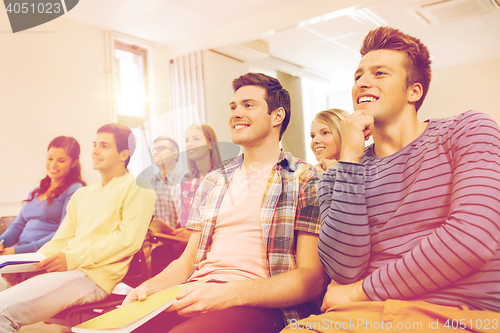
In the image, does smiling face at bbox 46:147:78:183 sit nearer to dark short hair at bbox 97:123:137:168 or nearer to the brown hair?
the brown hair

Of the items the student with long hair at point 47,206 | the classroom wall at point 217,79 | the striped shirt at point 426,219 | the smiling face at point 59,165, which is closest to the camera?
the striped shirt at point 426,219

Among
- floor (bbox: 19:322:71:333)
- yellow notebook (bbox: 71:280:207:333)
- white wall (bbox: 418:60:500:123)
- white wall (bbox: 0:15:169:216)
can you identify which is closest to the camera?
yellow notebook (bbox: 71:280:207:333)

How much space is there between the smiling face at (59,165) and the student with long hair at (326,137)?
170 cm

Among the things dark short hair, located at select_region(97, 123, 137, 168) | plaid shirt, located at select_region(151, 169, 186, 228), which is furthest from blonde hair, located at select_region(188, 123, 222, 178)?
dark short hair, located at select_region(97, 123, 137, 168)

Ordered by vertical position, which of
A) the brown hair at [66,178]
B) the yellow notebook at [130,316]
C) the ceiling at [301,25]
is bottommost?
the yellow notebook at [130,316]

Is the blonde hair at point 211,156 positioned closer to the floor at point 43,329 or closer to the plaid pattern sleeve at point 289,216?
the plaid pattern sleeve at point 289,216

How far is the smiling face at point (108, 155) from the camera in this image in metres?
1.94

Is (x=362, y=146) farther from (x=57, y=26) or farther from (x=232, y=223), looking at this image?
(x=57, y=26)

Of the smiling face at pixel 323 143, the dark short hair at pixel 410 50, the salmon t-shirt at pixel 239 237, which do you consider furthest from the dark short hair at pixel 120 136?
the dark short hair at pixel 410 50

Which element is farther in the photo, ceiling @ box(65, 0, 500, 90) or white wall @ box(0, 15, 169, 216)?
ceiling @ box(65, 0, 500, 90)

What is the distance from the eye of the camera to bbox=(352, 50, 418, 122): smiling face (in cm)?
96

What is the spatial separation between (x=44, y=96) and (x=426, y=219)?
3.54 m

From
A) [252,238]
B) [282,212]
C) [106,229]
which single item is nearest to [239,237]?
[252,238]

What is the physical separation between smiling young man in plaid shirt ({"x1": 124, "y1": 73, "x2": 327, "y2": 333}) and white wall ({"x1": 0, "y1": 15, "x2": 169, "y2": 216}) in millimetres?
2524
